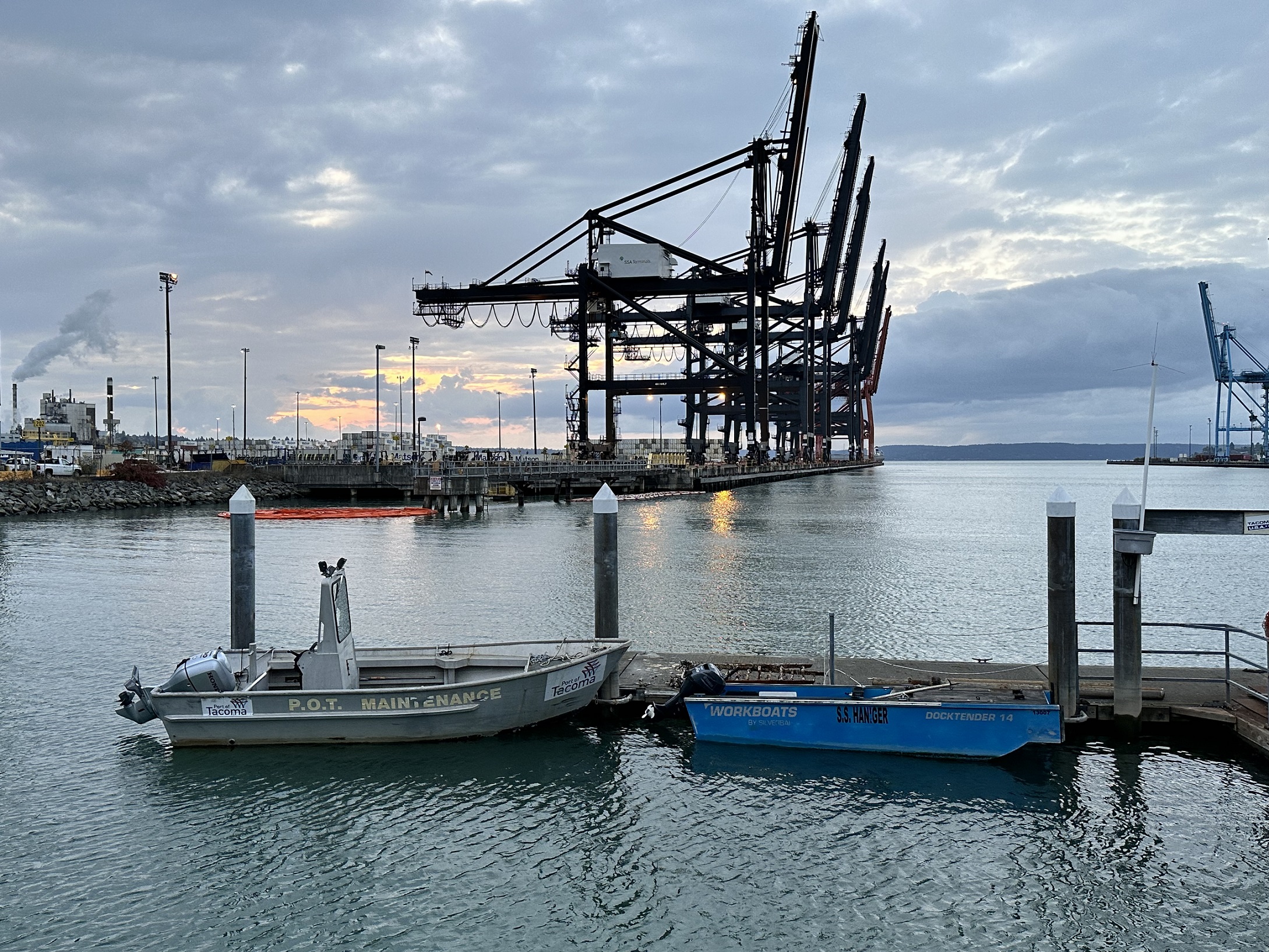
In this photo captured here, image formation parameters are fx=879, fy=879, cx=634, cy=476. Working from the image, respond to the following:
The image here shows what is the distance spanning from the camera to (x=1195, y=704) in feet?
40.0

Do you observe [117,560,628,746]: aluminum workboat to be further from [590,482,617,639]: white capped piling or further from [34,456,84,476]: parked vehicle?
[34,456,84,476]: parked vehicle

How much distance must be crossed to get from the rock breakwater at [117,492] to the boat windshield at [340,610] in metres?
52.9

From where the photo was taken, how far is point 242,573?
15.1 metres

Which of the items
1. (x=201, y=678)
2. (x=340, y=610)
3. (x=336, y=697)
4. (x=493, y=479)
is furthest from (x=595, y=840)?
(x=493, y=479)

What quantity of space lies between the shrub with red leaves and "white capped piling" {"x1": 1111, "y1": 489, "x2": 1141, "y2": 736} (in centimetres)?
7324

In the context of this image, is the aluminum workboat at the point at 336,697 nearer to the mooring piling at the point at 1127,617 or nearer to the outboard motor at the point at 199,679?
the outboard motor at the point at 199,679

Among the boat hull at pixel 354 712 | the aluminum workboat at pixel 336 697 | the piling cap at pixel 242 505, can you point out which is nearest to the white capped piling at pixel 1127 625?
the aluminum workboat at pixel 336 697

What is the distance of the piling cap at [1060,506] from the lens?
11539 millimetres

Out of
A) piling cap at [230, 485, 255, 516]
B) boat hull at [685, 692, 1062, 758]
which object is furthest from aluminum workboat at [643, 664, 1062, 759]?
piling cap at [230, 485, 255, 516]

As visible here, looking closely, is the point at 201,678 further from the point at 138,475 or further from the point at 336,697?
the point at 138,475

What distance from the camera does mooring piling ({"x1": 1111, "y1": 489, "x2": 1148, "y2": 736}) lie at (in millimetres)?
11641

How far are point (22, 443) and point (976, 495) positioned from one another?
108 m

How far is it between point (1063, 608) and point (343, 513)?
55.7 meters

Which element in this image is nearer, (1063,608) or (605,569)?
(1063,608)
